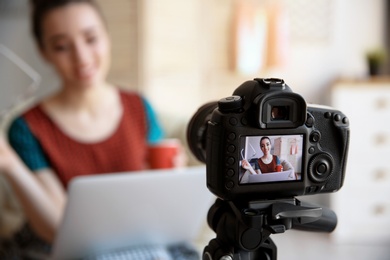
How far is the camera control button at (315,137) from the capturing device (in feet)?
1.86

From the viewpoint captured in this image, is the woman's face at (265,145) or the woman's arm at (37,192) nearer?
the woman's face at (265,145)

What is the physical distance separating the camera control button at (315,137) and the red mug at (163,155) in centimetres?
78

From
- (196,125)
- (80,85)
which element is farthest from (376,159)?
(196,125)

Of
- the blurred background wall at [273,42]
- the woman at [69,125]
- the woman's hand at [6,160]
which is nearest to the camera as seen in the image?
the woman's hand at [6,160]

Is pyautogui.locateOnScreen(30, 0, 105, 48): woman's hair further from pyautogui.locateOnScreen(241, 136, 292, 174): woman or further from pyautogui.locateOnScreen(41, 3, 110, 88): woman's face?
pyautogui.locateOnScreen(241, 136, 292, 174): woman

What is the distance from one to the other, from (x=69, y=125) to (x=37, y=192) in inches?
8.8

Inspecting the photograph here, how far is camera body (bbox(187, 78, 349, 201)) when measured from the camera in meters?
0.53

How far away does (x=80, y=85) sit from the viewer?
4.50 feet

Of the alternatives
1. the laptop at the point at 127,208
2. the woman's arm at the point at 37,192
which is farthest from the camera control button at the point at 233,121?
the woman's arm at the point at 37,192

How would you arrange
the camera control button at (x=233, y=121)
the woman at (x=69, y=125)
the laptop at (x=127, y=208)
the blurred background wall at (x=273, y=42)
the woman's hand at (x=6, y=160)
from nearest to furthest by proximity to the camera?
the camera control button at (x=233, y=121) → the laptop at (x=127, y=208) → the woman's hand at (x=6, y=160) → the woman at (x=69, y=125) → the blurred background wall at (x=273, y=42)

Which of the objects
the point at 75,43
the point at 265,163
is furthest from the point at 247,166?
the point at 75,43

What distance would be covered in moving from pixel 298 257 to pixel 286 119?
1.99 meters

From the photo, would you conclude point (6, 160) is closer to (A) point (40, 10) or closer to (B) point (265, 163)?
(A) point (40, 10)

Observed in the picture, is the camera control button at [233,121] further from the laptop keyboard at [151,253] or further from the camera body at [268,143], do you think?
the laptop keyboard at [151,253]
